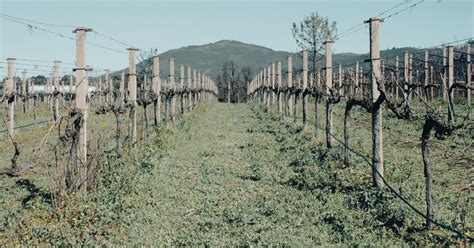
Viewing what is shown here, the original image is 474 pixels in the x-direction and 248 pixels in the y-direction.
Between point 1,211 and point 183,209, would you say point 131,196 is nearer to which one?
point 183,209

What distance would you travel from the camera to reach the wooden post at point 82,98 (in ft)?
36.6

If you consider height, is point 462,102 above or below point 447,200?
above

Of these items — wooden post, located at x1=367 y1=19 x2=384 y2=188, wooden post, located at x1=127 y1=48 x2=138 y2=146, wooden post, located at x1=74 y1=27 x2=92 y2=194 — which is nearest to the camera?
wooden post, located at x1=74 y1=27 x2=92 y2=194

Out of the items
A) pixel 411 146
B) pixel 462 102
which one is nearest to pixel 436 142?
pixel 411 146

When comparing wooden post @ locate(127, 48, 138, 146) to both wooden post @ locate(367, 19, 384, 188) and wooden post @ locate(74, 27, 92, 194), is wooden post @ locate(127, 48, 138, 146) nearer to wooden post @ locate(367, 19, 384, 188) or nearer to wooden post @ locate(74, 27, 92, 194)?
wooden post @ locate(74, 27, 92, 194)

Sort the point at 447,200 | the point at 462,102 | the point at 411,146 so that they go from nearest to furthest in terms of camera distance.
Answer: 1. the point at 447,200
2. the point at 411,146
3. the point at 462,102

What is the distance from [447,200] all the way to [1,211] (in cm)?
951

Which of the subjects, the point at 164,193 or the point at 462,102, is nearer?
the point at 164,193

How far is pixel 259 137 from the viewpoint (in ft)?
71.8

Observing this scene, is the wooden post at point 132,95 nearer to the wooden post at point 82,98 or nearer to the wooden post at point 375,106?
the wooden post at point 82,98

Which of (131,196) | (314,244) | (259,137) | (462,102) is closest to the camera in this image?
(314,244)

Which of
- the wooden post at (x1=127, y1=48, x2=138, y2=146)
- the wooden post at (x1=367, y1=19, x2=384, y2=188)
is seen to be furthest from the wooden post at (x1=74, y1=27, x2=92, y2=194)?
the wooden post at (x1=367, y1=19, x2=384, y2=188)

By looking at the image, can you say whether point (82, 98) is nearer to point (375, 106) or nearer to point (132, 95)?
point (132, 95)

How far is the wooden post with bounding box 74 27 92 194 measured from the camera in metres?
11.2
